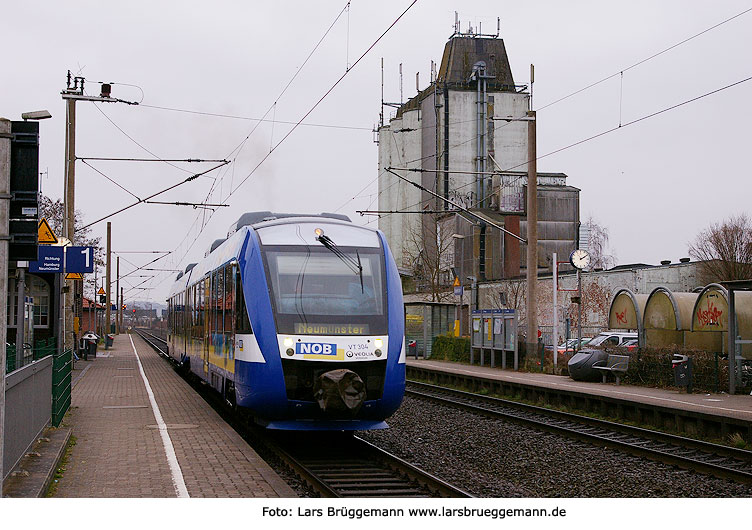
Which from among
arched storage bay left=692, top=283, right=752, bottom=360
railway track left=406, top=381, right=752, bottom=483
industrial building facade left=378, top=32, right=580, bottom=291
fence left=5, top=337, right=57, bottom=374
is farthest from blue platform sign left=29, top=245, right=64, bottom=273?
industrial building facade left=378, top=32, right=580, bottom=291

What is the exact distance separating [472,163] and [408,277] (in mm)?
9930

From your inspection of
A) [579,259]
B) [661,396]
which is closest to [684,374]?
[661,396]

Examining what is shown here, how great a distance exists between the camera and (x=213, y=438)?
13.2 meters

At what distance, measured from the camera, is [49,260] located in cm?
1659

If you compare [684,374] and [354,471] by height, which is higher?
[684,374]

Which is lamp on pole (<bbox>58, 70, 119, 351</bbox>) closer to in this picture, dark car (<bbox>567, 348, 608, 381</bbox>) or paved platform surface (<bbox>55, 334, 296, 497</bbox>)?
paved platform surface (<bbox>55, 334, 296, 497</bbox>)

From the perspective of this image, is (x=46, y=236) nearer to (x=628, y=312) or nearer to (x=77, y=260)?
(x=77, y=260)

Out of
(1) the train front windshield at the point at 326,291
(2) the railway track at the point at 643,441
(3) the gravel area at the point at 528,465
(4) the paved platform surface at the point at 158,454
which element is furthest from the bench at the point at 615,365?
(1) the train front windshield at the point at 326,291

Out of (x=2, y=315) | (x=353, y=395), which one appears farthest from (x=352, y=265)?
(x=2, y=315)

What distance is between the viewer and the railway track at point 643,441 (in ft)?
39.2

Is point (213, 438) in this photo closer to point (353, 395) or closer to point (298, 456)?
point (298, 456)

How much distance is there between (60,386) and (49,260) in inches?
120

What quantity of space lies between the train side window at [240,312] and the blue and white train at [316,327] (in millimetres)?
14

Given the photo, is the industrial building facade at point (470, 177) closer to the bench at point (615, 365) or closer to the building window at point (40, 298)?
the building window at point (40, 298)
